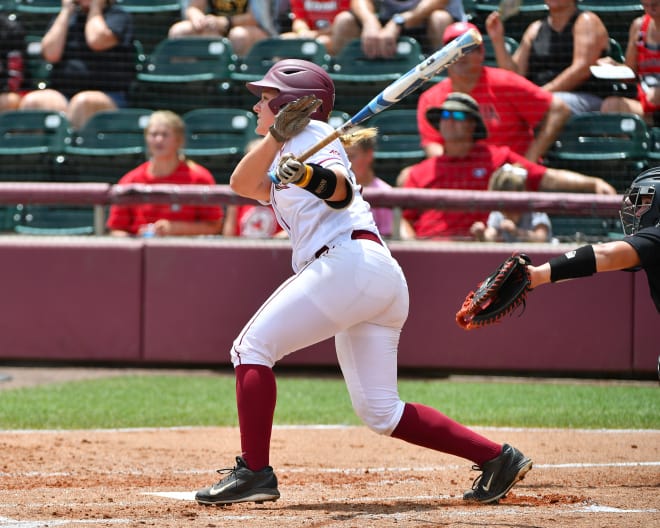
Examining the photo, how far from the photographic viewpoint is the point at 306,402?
7.13 meters

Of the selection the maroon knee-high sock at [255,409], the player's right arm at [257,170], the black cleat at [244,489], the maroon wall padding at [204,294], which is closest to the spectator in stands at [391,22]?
the maroon wall padding at [204,294]

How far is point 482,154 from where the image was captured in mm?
8133

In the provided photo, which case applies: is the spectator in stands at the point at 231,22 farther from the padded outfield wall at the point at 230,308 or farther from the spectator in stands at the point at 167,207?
the padded outfield wall at the point at 230,308

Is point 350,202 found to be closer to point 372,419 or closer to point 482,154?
point 372,419

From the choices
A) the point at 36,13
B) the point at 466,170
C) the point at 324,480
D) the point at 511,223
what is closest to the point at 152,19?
the point at 36,13

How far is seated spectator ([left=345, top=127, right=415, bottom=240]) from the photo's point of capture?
26.0ft

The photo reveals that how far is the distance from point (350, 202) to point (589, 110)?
16.2ft

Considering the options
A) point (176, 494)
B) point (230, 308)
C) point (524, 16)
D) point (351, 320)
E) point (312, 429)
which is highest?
point (524, 16)

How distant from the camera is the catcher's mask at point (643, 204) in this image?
13.6 feet

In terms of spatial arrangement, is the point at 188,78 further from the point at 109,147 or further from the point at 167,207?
the point at 167,207

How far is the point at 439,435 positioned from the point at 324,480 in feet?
3.06

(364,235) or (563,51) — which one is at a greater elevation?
(563,51)

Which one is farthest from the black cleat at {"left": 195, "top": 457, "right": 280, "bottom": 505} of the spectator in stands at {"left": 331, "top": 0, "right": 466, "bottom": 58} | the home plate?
the spectator in stands at {"left": 331, "top": 0, "right": 466, "bottom": 58}

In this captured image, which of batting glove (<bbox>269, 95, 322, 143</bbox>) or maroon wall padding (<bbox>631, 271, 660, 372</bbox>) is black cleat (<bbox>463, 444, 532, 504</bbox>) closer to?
batting glove (<bbox>269, 95, 322, 143</bbox>)
